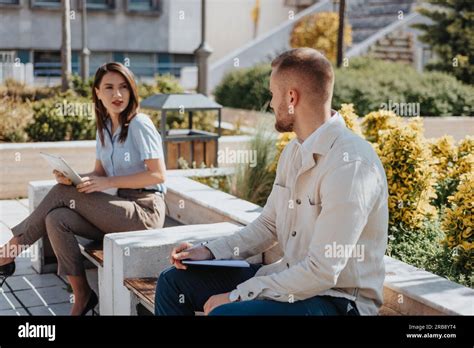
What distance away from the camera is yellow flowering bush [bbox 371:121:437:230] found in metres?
5.18

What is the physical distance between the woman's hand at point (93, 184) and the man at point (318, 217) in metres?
1.51

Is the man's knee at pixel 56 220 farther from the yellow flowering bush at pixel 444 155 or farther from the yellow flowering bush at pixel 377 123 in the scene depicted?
the yellow flowering bush at pixel 444 155

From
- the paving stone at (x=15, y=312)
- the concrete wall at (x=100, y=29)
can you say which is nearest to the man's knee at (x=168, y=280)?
the paving stone at (x=15, y=312)

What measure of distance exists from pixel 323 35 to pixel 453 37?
520 centimetres

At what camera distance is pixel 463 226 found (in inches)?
170

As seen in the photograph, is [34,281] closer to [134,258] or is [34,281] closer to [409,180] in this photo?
[134,258]

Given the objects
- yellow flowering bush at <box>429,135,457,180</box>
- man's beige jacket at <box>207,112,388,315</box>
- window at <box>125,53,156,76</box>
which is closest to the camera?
man's beige jacket at <box>207,112,388,315</box>

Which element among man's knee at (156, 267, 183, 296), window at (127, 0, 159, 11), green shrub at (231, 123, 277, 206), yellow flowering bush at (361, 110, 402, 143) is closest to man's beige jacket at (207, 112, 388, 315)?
man's knee at (156, 267, 183, 296)

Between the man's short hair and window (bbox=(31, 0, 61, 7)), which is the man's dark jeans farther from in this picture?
window (bbox=(31, 0, 61, 7))

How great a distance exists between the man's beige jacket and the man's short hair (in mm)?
175

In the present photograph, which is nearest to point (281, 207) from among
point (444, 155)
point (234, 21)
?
point (444, 155)
